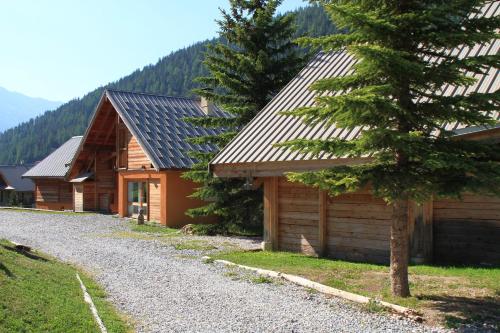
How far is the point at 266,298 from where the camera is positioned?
8.89 m

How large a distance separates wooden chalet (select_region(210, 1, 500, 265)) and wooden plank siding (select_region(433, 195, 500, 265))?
0.02m

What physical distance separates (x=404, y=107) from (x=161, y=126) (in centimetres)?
2037

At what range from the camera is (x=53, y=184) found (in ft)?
130

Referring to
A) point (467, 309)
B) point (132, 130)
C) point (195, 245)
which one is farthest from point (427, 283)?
point (132, 130)

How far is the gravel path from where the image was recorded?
286 inches

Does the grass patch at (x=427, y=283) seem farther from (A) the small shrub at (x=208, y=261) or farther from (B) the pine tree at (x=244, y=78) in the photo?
(B) the pine tree at (x=244, y=78)

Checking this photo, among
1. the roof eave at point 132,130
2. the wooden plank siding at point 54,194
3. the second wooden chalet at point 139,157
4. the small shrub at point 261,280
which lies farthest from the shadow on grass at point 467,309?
the wooden plank siding at point 54,194

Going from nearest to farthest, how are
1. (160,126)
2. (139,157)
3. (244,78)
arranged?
(244,78) → (139,157) → (160,126)

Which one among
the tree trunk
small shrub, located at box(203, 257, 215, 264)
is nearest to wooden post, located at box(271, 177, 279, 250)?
small shrub, located at box(203, 257, 215, 264)

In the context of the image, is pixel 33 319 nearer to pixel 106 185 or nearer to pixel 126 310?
pixel 126 310

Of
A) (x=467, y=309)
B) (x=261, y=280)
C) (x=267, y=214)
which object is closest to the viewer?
(x=467, y=309)

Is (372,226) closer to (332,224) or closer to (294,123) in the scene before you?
(332,224)

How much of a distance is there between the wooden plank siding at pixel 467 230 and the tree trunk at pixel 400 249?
356 cm

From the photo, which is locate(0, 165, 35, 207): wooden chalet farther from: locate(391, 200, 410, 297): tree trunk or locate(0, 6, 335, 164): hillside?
locate(0, 6, 335, 164): hillside
